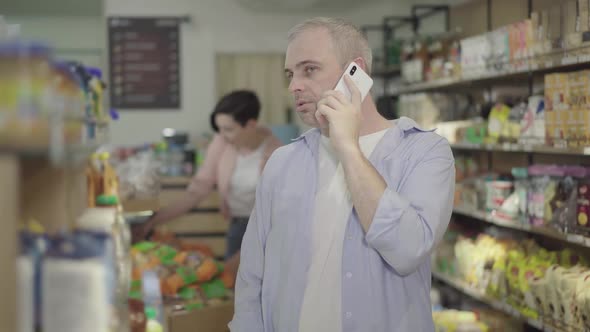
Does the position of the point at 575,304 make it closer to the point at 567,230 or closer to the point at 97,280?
the point at 567,230

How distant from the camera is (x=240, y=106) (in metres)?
4.48

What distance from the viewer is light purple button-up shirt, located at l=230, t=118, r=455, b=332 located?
1933mm


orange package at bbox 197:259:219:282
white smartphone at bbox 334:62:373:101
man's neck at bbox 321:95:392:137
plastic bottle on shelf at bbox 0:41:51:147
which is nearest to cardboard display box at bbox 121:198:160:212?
orange package at bbox 197:259:219:282

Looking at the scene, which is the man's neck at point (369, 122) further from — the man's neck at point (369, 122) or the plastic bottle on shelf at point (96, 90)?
the plastic bottle on shelf at point (96, 90)

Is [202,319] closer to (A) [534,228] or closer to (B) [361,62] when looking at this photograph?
(B) [361,62]

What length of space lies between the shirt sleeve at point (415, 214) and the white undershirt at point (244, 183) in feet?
8.67

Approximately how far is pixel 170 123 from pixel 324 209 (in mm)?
6514

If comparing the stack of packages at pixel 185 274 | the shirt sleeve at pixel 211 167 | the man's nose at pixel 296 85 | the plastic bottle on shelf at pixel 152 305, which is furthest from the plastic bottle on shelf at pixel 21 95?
the shirt sleeve at pixel 211 167

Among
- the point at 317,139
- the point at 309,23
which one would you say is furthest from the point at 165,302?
the point at 309,23

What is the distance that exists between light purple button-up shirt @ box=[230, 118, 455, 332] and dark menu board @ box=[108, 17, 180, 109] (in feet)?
20.9

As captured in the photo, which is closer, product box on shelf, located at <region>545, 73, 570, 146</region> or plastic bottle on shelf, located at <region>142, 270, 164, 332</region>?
plastic bottle on shelf, located at <region>142, 270, 164, 332</region>

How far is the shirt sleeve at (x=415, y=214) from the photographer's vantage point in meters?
1.89

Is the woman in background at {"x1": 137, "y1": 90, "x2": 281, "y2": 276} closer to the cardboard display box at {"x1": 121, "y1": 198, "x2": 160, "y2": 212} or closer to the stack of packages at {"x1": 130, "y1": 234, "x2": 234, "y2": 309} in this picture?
the stack of packages at {"x1": 130, "y1": 234, "x2": 234, "y2": 309}

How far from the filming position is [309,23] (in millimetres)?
2145
